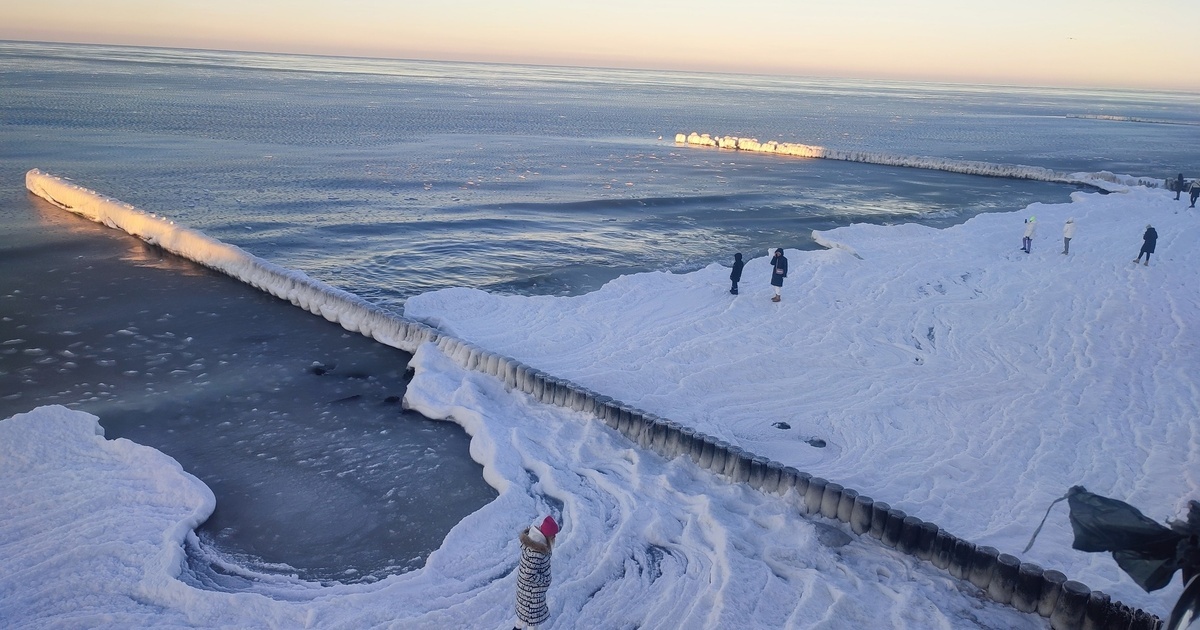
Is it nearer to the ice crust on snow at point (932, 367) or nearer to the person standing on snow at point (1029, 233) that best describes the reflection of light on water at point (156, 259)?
the ice crust on snow at point (932, 367)

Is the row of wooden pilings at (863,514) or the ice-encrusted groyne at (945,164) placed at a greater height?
the ice-encrusted groyne at (945,164)

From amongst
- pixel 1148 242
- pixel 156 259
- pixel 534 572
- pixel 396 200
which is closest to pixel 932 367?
pixel 534 572

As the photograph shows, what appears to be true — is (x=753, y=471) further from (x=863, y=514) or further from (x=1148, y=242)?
(x=1148, y=242)

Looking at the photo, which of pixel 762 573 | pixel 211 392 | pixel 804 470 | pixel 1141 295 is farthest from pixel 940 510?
pixel 1141 295

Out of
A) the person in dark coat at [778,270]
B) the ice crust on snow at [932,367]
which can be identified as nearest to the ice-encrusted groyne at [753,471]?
the ice crust on snow at [932,367]

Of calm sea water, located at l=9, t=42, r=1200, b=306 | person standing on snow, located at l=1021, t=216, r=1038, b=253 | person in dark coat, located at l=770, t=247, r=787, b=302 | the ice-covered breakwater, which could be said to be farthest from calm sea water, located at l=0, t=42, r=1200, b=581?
person standing on snow, located at l=1021, t=216, r=1038, b=253

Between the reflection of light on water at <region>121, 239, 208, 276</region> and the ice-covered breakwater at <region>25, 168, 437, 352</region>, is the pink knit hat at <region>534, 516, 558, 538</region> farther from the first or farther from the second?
the reflection of light on water at <region>121, 239, 208, 276</region>
